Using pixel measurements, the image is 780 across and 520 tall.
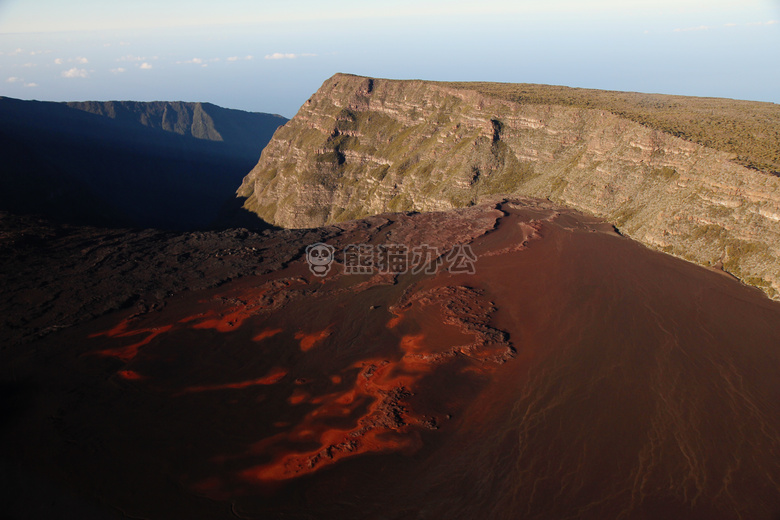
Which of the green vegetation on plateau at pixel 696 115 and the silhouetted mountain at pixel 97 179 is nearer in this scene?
the green vegetation on plateau at pixel 696 115

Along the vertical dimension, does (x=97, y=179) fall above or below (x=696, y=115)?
below

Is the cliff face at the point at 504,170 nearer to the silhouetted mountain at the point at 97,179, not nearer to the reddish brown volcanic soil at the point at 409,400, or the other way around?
the reddish brown volcanic soil at the point at 409,400

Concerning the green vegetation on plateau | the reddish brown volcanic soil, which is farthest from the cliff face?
the reddish brown volcanic soil

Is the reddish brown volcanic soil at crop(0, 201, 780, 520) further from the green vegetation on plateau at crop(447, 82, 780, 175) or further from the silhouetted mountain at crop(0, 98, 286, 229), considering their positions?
the silhouetted mountain at crop(0, 98, 286, 229)

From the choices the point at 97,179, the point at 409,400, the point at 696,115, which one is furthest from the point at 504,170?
the point at 97,179

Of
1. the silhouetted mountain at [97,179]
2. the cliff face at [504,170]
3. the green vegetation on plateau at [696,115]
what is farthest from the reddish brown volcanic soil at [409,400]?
the silhouetted mountain at [97,179]

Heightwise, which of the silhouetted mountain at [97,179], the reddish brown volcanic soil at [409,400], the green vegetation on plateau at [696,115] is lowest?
the reddish brown volcanic soil at [409,400]

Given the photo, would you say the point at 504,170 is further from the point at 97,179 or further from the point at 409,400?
the point at 97,179
